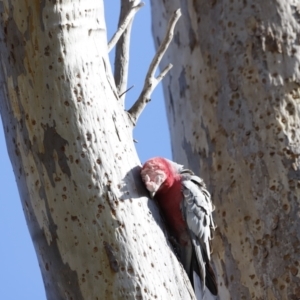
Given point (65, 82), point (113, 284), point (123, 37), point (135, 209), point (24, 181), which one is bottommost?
point (113, 284)

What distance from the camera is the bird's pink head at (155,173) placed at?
1574 millimetres

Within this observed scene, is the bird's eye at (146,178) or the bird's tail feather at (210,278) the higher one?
the bird's eye at (146,178)

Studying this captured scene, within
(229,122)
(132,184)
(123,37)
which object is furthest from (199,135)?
(132,184)

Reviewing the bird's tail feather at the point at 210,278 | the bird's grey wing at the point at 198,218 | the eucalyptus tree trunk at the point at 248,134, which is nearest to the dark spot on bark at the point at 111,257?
the bird's grey wing at the point at 198,218

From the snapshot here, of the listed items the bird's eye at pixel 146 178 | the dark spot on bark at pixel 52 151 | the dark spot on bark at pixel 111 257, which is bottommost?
the dark spot on bark at pixel 111 257

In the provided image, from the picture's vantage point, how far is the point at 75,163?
1480 mm

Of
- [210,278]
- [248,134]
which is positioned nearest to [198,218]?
[210,278]

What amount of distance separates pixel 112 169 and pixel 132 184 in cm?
6

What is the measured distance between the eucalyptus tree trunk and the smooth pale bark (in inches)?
23.5

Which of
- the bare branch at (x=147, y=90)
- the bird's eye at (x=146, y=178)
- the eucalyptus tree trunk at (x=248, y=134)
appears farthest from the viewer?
the eucalyptus tree trunk at (x=248, y=134)

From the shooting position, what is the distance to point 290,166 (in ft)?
6.81

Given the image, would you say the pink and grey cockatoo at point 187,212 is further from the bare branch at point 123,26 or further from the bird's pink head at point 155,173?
the bare branch at point 123,26

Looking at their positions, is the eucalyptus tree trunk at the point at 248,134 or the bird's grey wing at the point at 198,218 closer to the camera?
the bird's grey wing at the point at 198,218

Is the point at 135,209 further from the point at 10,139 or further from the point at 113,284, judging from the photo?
the point at 10,139
